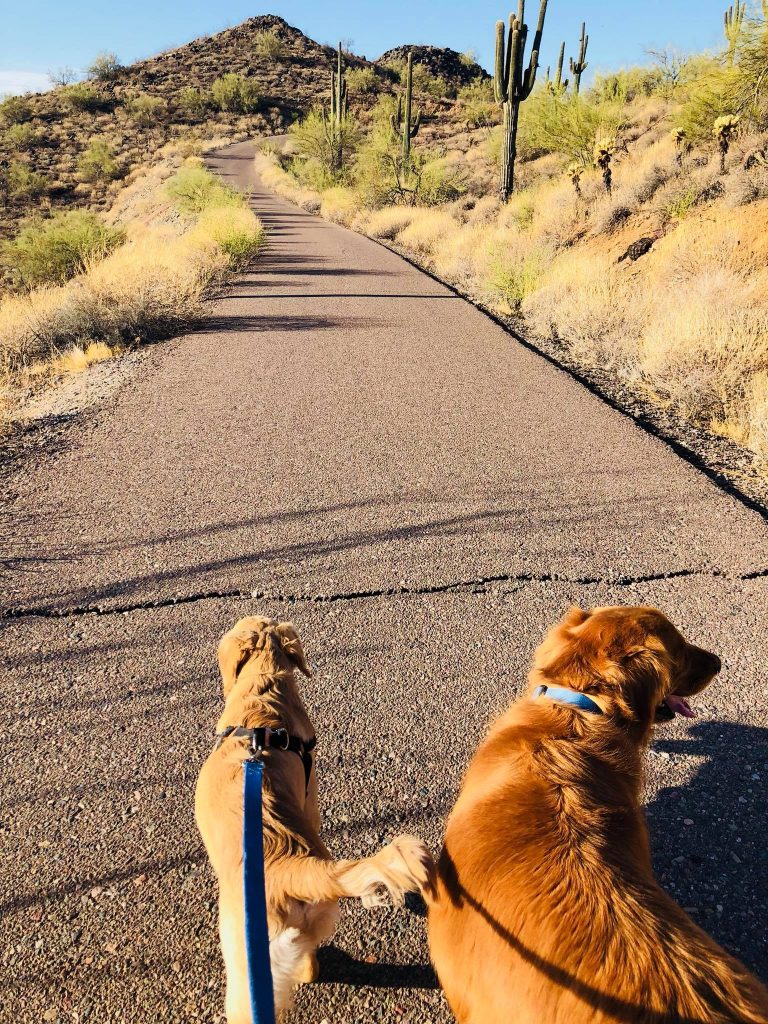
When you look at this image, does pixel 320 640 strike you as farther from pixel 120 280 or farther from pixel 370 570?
pixel 120 280

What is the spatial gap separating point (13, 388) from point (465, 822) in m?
8.83

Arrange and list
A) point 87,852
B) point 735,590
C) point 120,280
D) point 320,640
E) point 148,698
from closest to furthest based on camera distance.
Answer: point 87,852 < point 148,698 < point 320,640 < point 735,590 < point 120,280

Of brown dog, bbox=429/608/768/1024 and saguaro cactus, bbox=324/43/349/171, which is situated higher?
saguaro cactus, bbox=324/43/349/171

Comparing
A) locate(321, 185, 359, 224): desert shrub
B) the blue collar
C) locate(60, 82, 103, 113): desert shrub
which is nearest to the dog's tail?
A: the blue collar

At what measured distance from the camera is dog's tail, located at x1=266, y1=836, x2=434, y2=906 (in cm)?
135

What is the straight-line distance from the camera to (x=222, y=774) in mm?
2113

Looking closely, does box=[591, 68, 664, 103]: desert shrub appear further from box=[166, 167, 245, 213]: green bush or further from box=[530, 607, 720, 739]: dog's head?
box=[530, 607, 720, 739]: dog's head

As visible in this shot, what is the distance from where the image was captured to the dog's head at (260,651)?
8.54 feet

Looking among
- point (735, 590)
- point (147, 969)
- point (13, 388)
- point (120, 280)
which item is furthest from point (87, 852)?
point (120, 280)

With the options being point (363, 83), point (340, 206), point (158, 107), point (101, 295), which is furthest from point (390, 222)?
point (363, 83)

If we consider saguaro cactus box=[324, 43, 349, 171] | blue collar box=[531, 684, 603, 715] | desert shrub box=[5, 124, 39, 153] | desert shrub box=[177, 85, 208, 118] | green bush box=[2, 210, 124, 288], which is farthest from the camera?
desert shrub box=[177, 85, 208, 118]

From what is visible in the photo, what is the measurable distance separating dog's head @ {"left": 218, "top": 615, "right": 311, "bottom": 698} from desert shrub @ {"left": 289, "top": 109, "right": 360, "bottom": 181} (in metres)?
41.3

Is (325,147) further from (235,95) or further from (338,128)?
(235,95)

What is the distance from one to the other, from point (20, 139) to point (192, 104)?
85.1 ft
